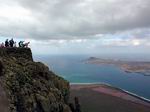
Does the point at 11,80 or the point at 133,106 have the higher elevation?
the point at 11,80

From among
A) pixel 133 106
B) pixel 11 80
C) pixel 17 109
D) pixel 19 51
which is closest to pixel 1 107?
pixel 17 109

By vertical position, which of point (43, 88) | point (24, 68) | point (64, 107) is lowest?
A: point (64, 107)

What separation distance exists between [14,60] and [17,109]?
49.0ft

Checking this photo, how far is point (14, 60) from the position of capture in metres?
50.2

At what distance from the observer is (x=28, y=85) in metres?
43.9

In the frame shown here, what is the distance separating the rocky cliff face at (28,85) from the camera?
39.1 meters

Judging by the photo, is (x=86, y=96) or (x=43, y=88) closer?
(x=43, y=88)

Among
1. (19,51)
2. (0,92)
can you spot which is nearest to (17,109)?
(0,92)

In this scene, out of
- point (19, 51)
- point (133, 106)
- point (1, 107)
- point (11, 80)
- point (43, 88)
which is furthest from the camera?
point (133, 106)

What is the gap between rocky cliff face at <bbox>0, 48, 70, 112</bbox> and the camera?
39094mm

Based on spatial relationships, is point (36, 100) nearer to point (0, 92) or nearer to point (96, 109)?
point (0, 92)

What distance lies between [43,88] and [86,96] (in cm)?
6089

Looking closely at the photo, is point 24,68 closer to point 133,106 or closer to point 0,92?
point 0,92

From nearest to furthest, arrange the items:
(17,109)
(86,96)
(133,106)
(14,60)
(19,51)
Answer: (17,109) → (14,60) → (19,51) → (133,106) → (86,96)
